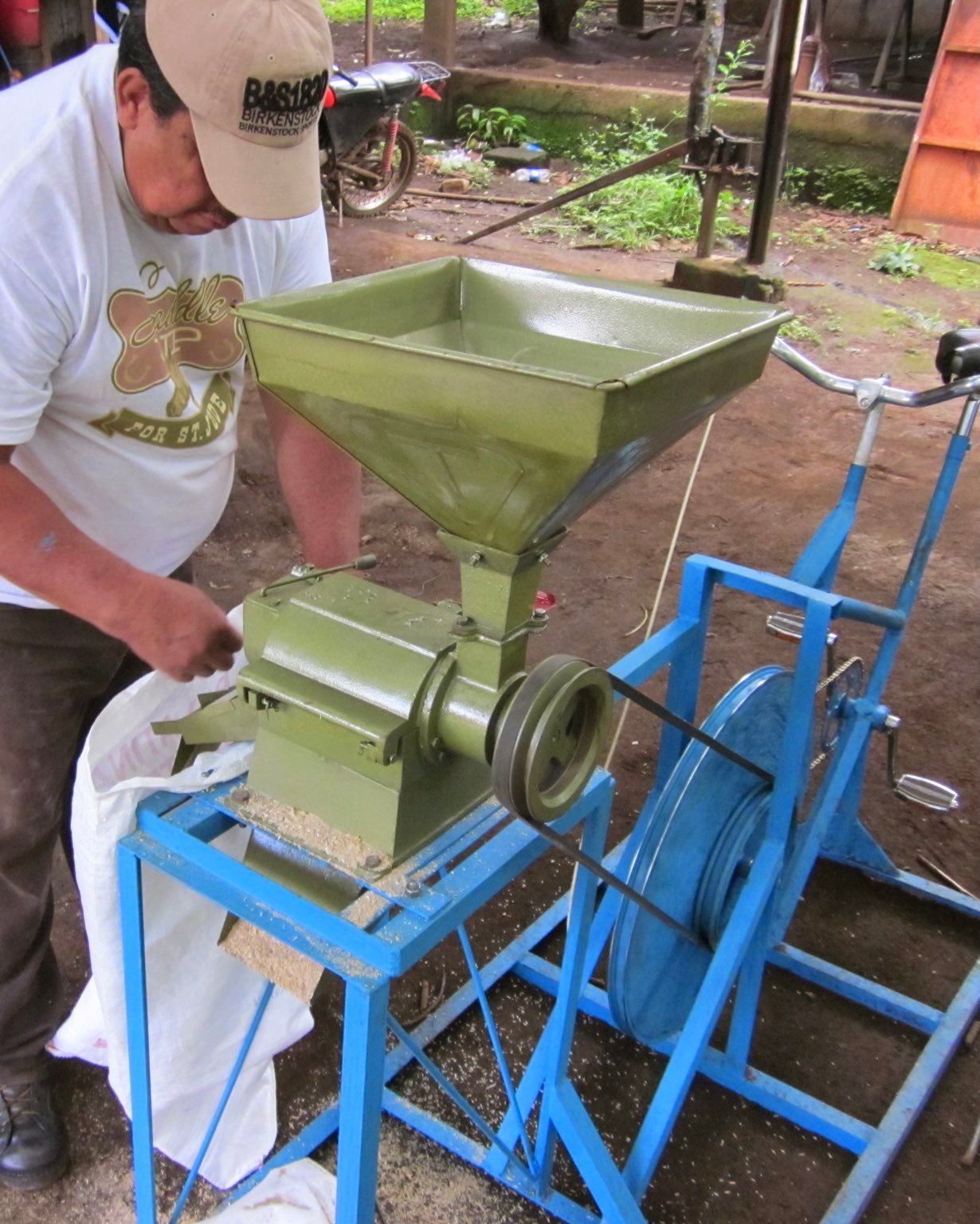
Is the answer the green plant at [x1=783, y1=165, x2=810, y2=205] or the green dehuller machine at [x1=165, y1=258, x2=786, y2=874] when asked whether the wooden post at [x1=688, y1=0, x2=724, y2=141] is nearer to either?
the green plant at [x1=783, y1=165, x2=810, y2=205]

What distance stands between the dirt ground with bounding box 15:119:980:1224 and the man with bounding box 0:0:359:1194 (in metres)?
0.74

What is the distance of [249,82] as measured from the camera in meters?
1.17

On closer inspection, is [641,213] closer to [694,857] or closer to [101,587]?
[694,857]

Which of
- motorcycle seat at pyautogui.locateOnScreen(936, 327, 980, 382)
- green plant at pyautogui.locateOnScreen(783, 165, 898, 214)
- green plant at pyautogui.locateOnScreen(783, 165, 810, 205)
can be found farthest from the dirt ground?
green plant at pyautogui.locateOnScreen(783, 165, 810, 205)

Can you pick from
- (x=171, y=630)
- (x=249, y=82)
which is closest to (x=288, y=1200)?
(x=171, y=630)

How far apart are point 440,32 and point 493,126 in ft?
3.29

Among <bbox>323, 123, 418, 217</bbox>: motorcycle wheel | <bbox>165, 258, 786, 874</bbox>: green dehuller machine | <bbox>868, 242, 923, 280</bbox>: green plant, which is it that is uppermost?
<bbox>165, 258, 786, 874</bbox>: green dehuller machine

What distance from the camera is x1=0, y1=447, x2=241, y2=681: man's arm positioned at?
129 centimetres

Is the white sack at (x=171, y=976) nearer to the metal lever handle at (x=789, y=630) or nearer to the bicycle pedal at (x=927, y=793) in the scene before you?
the metal lever handle at (x=789, y=630)

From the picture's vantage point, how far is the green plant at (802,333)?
19.5 ft

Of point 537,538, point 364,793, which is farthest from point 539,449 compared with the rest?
point 364,793

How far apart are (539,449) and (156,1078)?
1.14m

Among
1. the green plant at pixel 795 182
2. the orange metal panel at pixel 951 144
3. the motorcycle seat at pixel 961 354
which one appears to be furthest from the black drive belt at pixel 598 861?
the green plant at pixel 795 182

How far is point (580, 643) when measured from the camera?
11.5 ft
